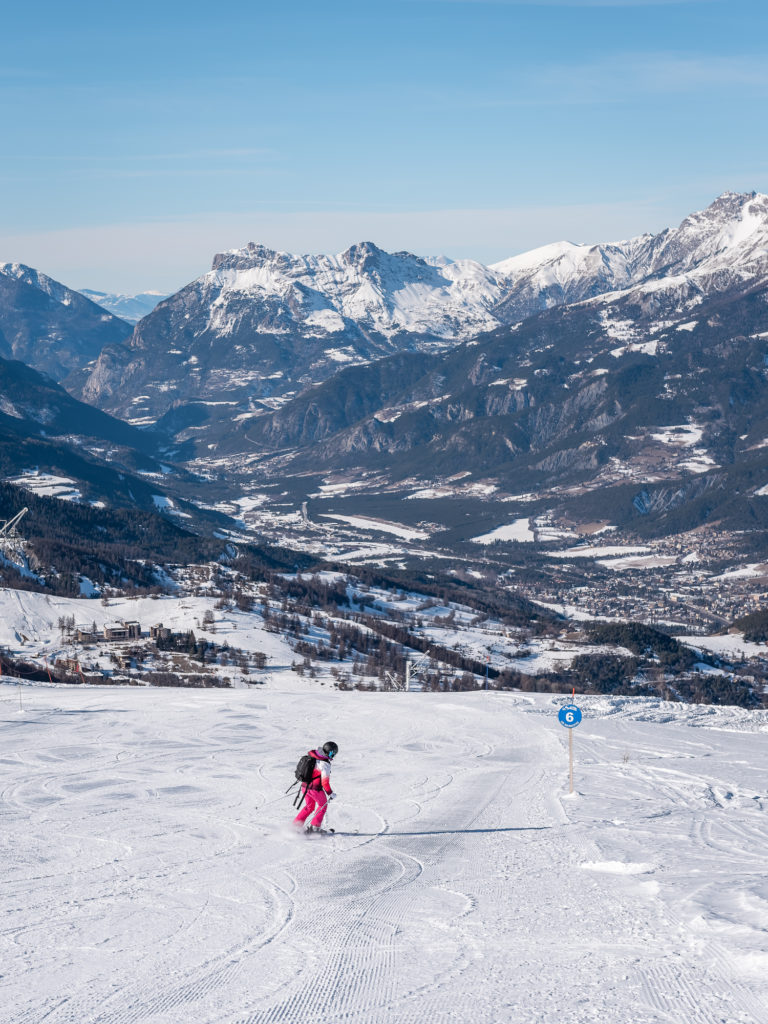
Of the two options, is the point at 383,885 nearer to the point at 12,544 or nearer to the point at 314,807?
the point at 314,807

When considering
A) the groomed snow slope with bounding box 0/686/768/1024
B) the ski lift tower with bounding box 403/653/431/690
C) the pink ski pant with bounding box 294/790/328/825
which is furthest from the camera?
the ski lift tower with bounding box 403/653/431/690

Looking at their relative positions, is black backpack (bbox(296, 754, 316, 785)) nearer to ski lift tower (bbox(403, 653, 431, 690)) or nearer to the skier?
the skier

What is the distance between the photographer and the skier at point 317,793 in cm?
2511

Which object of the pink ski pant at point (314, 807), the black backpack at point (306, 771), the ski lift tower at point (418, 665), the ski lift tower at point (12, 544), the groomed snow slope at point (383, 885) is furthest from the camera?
the ski lift tower at point (12, 544)

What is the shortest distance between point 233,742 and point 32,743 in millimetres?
7010

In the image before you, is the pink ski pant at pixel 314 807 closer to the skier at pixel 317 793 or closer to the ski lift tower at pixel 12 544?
the skier at pixel 317 793

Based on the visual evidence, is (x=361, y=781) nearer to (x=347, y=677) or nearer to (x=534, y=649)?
(x=347, y=677)

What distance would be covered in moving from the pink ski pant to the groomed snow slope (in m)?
0.46

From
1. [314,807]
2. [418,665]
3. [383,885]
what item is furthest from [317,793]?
[418,665]

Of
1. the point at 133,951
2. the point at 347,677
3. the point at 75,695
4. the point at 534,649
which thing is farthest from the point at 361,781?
the point at 534,649

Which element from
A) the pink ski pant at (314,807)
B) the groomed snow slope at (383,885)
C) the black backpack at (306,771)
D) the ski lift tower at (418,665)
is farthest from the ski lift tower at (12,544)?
the pink ski pant at (314,807)

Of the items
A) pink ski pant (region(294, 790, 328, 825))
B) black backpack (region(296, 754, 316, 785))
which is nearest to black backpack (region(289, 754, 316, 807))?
black backpack (region(296, 754, 316, 785))

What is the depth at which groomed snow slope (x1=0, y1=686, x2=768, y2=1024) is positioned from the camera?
46.9ft

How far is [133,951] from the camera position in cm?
1589
